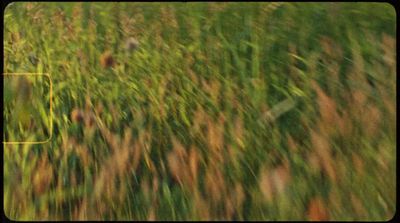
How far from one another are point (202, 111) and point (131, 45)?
10.6 inches

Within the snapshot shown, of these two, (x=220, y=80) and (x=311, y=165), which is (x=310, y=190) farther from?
(x=220, y=80)

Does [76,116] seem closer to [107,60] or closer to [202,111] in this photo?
[107,60]

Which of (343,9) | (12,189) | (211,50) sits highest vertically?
(343,9)

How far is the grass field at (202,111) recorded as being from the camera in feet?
4.94

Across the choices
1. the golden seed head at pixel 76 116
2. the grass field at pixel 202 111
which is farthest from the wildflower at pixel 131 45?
the golden seed head at pixel 76 116

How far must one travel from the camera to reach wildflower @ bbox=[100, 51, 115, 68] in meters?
1.63

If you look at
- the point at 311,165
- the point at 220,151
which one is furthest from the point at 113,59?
the point at 311,165

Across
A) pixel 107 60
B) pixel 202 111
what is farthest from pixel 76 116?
pixel 202 111

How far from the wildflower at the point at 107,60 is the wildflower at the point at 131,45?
2.1 inches

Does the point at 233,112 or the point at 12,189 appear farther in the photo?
the point at 12,189

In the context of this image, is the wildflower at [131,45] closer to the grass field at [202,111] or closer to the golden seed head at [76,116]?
the grass field at [202,111]

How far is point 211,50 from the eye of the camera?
61.9 inches

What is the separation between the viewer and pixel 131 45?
1.62 meters

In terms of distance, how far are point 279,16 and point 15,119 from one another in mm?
792
